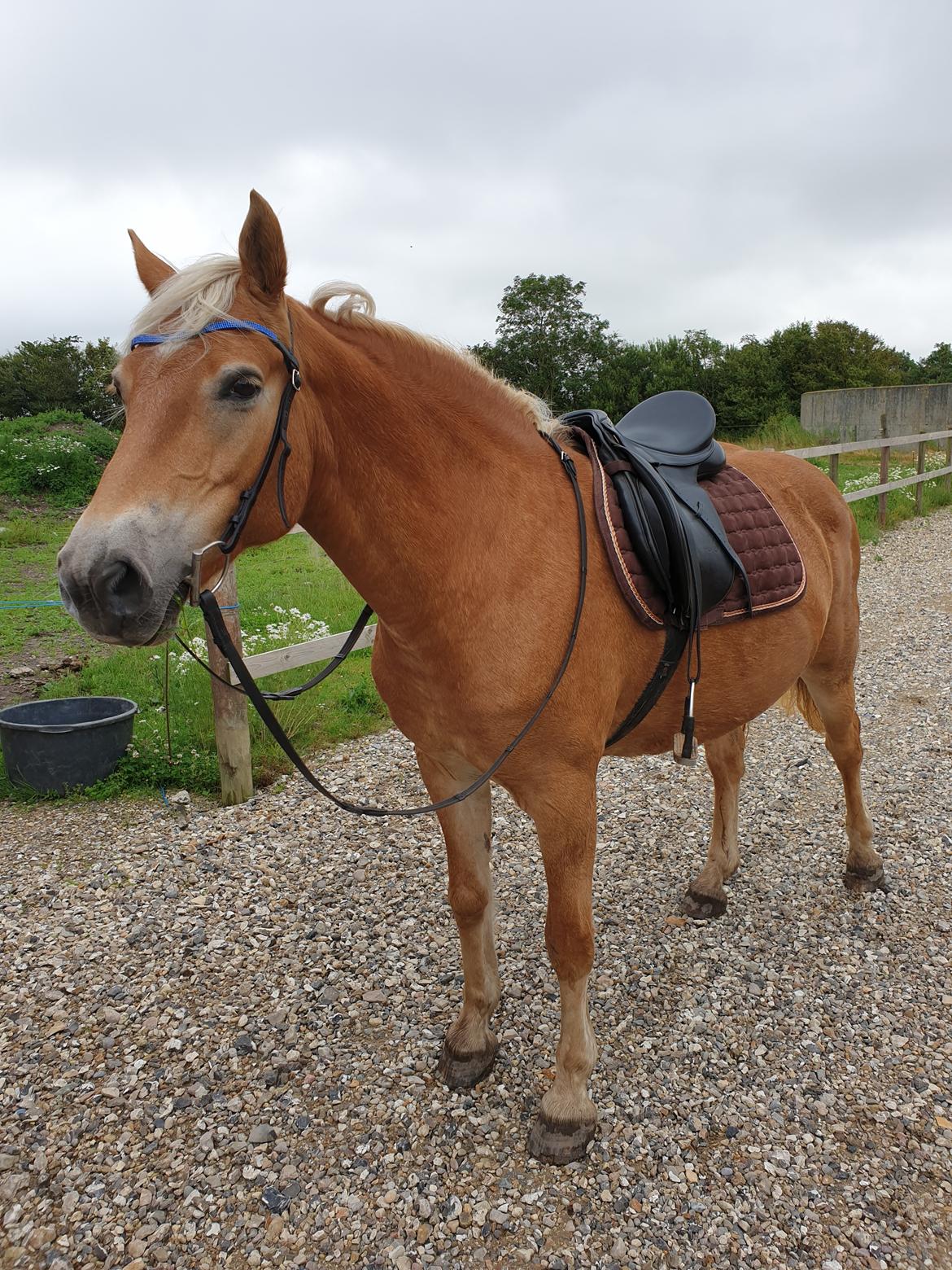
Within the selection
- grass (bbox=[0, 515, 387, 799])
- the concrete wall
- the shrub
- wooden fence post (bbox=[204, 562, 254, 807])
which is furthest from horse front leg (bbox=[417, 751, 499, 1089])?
the concrete wall

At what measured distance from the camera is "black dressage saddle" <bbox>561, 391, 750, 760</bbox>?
238cm

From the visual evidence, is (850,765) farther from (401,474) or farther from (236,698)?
(236,698)

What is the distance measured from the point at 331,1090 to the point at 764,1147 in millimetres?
1442

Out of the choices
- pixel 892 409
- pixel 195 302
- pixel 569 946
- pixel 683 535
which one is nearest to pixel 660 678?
pixel 683 535

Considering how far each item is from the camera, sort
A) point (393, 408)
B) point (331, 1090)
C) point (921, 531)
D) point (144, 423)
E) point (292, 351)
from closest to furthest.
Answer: point (144, 423), point (292, 351), point (393, 408), point (331, 1090), point (921, 531)

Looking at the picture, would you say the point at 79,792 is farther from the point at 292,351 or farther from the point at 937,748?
the point at 937,748

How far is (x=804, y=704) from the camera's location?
380cm

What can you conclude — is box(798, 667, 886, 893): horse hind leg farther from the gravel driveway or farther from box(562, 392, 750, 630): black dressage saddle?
box(562, 392, 750, 630): black dressage saddle

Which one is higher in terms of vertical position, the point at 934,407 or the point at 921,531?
the point at 934,407

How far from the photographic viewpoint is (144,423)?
1.57m

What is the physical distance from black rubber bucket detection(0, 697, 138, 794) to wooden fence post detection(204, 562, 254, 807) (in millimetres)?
586

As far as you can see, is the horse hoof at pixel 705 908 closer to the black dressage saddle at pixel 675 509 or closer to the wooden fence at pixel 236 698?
the black dressage saddle at pixel 675 509

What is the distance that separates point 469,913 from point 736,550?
1.64 meters

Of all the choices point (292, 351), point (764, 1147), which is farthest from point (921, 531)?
point (292, 351)
